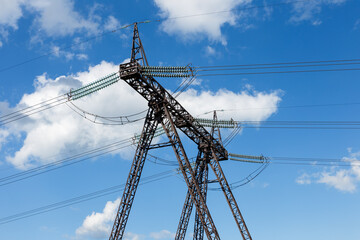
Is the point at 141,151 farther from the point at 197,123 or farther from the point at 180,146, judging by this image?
the point at 197,123

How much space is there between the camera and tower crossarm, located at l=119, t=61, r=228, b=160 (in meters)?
23.6

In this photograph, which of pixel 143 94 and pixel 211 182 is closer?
pixel 143 94

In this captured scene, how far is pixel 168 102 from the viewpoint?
26.0m

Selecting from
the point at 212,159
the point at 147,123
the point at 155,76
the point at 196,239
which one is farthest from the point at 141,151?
the point at 196,239

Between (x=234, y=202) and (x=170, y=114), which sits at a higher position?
(x=170, y=114)

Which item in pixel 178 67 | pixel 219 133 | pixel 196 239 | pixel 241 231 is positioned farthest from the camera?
pixel 219 133

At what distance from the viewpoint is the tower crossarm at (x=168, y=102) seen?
23578 millimetres

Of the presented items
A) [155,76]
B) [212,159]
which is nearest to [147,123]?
[155,76]

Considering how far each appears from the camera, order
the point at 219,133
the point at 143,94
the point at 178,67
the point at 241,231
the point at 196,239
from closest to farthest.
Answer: the point at 178,67 → the point at 143,94 → the point at 241,231 → the point at 196,239 → the point at 219,133

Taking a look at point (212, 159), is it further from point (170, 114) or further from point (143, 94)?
point (143, 94)

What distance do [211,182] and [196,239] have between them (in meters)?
5.04

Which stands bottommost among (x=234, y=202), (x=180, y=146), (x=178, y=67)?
(x=234, y=202)

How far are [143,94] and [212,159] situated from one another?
10.4 meters

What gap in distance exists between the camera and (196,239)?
31375mm
